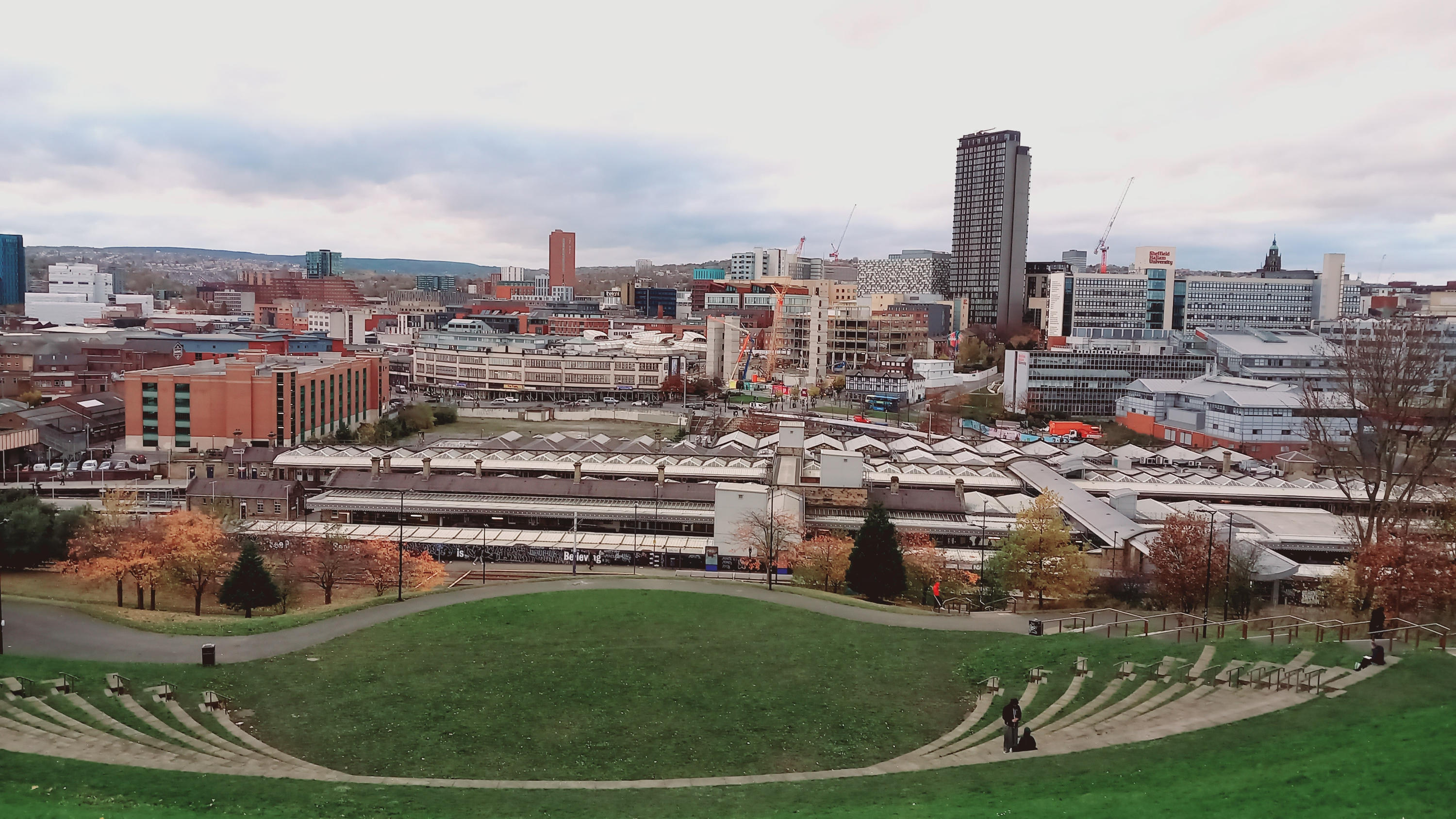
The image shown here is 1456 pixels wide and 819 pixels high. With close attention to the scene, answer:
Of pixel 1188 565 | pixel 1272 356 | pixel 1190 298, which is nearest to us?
pixel 1188 565

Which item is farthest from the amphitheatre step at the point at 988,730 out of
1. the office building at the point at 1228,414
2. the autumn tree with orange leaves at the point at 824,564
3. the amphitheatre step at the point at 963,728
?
the office building at the point at 1228,414

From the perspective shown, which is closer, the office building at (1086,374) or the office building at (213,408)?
the office building at (213,408)

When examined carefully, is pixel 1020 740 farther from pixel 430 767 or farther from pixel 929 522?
pixel 929 522

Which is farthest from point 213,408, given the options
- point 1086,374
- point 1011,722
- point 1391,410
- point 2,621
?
point 1086,374

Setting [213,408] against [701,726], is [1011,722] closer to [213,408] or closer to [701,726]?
[701,726]

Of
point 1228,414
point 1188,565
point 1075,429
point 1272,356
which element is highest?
point 1272,356

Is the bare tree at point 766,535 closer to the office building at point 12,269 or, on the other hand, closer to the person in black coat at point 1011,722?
the person in black coat at point 1011,722

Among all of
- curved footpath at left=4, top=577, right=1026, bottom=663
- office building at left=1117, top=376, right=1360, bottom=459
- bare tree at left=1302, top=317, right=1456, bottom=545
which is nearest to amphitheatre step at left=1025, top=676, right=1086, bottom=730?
curved footpath at left=4, top=577, right=1026, bottom=663
